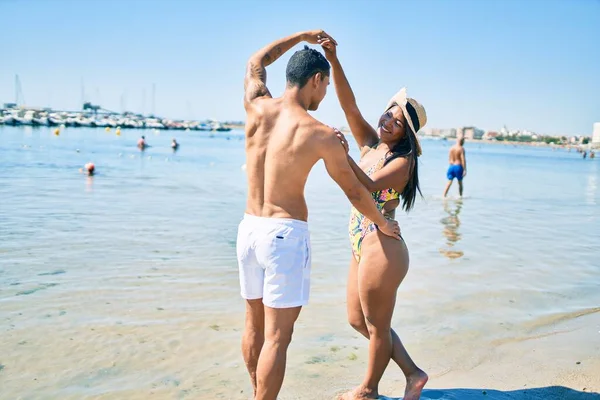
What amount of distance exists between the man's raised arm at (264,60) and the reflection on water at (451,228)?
560 centimetres

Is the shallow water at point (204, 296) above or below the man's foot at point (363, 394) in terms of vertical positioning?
below

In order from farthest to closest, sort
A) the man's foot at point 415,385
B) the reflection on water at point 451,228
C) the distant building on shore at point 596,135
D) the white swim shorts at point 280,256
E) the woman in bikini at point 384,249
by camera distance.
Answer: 1. the distant building on shore at point 596,135
2. the reflection on water at point 451,228
3. the man's foot at point 415,385
4. the woman in bikini at point 384,249
5. the white swim shorts at point 280,256

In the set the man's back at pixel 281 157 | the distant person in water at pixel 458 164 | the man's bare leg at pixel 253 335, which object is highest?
the man's back at pixel 281 157

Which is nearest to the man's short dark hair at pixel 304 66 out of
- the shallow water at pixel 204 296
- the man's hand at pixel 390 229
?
the man's hand at pixel 390 229

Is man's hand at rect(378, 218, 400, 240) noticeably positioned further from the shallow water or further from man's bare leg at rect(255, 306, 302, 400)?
the shallow water

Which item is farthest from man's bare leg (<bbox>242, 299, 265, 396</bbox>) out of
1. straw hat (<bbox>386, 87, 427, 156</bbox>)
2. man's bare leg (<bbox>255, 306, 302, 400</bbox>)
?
straw hat (<bbox>386, 87, 427, 156</bbox>)

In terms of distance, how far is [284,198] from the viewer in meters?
3.06

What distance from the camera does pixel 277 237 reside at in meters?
3.00

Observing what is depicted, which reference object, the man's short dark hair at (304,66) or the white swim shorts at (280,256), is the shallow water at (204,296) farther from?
the man's short dark hair at (304,66)

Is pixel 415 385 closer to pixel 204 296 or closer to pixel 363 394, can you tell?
pixel 363 394

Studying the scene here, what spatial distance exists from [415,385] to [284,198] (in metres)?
1.59

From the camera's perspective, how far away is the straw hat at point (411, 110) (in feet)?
11.3

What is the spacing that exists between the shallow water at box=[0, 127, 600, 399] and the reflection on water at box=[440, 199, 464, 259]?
0.16 ft

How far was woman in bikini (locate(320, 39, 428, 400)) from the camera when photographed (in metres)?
3.39
